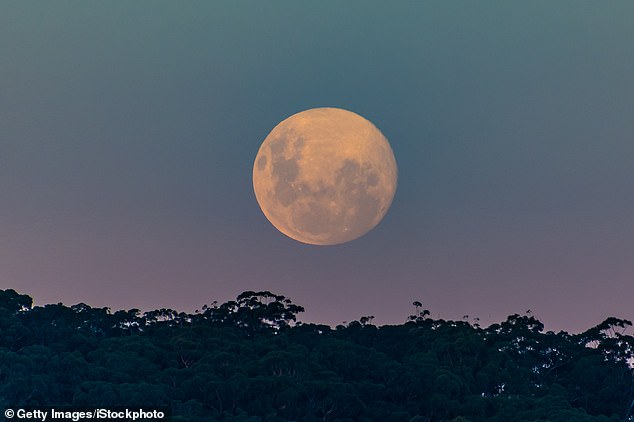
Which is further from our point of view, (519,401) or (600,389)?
→ (600,389)

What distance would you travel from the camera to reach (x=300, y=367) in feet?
278

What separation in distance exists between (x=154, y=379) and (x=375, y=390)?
17.5 meters

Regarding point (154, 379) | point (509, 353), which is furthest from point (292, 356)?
point (509, 353)

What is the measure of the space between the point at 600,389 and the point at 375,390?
22.9 meters

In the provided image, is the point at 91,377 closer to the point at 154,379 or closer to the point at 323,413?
the point at 154,379

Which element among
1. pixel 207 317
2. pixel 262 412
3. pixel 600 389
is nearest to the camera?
pixel 262 412

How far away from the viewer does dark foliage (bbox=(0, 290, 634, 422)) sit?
257 feet

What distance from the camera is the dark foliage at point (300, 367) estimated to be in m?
78.3

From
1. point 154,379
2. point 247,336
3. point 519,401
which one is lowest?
point 519,401

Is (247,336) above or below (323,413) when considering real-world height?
above

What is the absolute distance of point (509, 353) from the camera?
328ft

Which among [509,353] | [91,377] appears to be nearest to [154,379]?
[91,377]

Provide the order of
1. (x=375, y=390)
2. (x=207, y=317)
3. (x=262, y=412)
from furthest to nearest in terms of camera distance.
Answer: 1. (x=207, y=317)
2. (x=375, y=390)
3. (x=262, y=412)

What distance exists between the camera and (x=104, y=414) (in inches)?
2842
